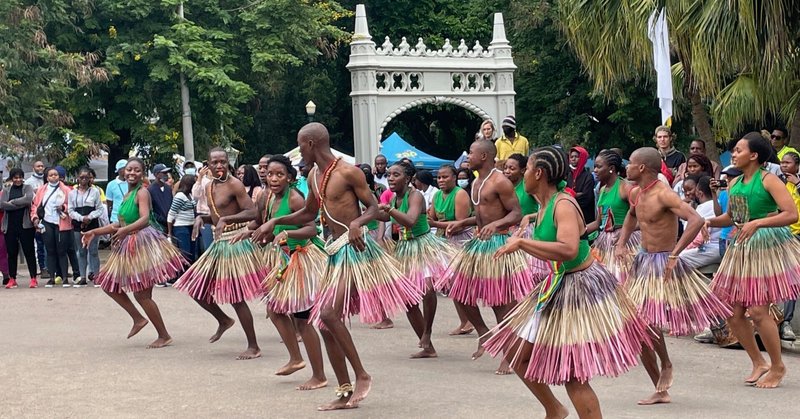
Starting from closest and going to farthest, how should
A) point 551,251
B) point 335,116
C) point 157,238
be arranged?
1. point 551,251
2. point 157,238
3. point 335,116

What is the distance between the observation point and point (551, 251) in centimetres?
640

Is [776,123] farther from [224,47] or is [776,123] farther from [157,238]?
[157,238]

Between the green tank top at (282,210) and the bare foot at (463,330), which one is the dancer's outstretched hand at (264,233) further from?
the bare foot at (463,330)

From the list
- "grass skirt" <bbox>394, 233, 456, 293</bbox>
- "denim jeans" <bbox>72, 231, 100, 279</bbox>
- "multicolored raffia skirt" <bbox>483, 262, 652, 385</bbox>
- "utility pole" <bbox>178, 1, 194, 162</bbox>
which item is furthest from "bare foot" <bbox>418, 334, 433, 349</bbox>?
"utility pole" <bbox>178, 1, 194, 162</bbox>

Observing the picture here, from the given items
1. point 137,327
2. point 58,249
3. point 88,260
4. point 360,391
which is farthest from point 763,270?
point 58,249

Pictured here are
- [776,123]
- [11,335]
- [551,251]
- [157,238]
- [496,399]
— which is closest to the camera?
[551,251]

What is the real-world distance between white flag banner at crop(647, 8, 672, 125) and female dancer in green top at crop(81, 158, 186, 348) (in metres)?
6.05

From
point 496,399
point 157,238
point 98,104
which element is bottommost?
point 496,399

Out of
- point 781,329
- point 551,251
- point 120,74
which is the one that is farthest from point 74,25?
point 551,251

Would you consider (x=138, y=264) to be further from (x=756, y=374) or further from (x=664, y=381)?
(x=756, y=374)

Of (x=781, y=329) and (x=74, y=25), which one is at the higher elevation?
(x=74, y=25)

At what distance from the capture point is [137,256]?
37.2ft

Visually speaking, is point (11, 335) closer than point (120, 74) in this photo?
Yes

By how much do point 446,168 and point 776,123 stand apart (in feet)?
42.0
